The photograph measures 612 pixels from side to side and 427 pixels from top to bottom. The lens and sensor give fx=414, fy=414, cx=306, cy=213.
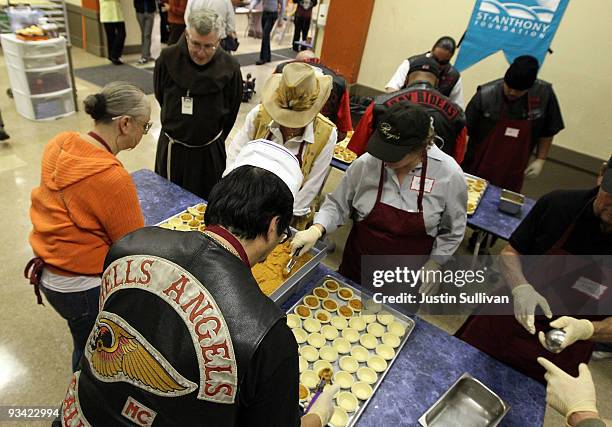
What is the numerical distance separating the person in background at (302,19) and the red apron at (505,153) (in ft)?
22.1

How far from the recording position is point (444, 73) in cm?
359

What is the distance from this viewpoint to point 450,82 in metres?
3.61

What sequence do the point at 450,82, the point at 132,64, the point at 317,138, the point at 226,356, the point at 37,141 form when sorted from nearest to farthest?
1. the point at 226,356
2. the point at 317,138
3. the point at 450,82
4. the point at 37,141
5. the point at 132,64

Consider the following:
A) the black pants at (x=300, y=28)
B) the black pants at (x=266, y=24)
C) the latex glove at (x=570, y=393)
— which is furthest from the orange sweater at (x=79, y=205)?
the black pants at (x=300, y=28)

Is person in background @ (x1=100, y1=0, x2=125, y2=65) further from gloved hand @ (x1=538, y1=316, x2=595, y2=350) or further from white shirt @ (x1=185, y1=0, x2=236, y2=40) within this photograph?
gloved hand @ (x1=538, y1=316, x2=595, y2=350)

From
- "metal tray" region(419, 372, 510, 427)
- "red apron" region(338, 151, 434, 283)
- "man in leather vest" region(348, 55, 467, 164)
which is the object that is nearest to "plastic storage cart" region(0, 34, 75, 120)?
"man in leather vest" region(348, 55, 467, 164)

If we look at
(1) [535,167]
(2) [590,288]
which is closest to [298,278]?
(2) [590,288]

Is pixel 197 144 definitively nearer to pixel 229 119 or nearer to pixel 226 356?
pixel 229 119

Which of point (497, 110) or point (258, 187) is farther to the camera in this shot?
point (497, 110)

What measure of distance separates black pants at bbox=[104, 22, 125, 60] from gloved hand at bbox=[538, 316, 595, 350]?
753 centimetres

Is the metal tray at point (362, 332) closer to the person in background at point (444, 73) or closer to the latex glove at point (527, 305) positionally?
the latex glove at point (527, 305)

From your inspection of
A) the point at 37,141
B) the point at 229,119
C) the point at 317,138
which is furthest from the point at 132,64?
the point at 317,138

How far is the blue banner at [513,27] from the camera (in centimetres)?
393

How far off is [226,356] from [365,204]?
4.35ft
